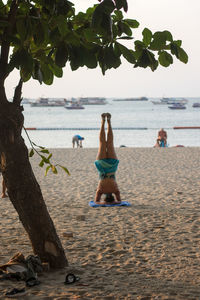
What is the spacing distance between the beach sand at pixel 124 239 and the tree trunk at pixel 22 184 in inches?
14.5

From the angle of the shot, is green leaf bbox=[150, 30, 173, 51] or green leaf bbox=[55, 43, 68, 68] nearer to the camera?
green leaf bbox=[55, 43, 68, 68]

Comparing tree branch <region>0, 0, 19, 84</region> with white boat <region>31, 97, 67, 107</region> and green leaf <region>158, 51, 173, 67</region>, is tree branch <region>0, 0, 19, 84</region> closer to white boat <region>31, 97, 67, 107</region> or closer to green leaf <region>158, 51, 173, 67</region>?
green leaf <region>158, 51, 173, 67</region>

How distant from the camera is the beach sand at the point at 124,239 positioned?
496cm

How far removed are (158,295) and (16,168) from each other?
1997 millimetres

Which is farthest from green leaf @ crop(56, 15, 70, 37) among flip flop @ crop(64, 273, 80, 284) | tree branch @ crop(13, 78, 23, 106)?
flip flop @ crop(64, 273, 80, 284)

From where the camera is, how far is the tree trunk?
5.42m

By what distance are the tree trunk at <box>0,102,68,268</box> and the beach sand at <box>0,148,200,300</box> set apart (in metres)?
0.37

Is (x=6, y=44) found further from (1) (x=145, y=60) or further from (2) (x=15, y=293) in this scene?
(2) (x=15, y=293)

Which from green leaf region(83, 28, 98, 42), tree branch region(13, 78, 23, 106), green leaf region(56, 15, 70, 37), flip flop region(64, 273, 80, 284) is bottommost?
flip flop region(64, 273, 80, 284)

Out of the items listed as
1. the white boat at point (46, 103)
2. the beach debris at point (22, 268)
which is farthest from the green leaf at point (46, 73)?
the white boat at point (46, 103)

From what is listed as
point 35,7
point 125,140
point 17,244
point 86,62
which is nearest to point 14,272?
point 17,244

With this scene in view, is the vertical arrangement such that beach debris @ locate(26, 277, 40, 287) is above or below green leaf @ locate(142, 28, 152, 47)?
below

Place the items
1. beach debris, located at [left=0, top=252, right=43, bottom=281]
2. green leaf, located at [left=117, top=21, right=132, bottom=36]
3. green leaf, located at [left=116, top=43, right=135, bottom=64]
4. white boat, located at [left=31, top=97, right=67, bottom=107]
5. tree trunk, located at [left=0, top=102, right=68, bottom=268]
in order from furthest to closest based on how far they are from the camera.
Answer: white boat, located at [left=31, top=97, right=67, bottom=107] → tree trunk, located at [left=0, top=102, right=68, bottom=268] → beach debris, located at [left=0, top=252, right=43, bottom=281] → green leaf, located at [left=117, top=21, right=132, bottom=36] → green leaf, located at [left=116, top=43, right=135, bottom=64]

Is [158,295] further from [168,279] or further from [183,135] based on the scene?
[183,135]
